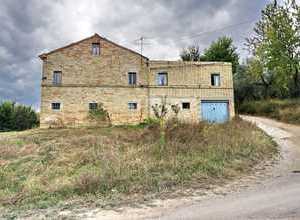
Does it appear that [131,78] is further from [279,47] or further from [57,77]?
[279,47]

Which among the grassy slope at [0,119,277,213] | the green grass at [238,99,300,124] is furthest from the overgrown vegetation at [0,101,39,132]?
the grassy slope at [0,119,277,213]

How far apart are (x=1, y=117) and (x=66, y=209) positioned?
46.5 m

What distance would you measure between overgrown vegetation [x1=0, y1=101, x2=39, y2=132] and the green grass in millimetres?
33321

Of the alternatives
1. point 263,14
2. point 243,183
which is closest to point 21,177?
point 243,183

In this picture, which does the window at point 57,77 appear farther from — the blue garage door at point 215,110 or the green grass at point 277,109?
the green grass at point 277,109

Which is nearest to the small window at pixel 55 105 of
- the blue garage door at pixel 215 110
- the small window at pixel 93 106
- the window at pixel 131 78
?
the small window at pixel 93 106

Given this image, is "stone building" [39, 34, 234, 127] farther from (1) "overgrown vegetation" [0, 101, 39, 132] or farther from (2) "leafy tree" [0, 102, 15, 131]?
(2) "leafy tree" [0, 102, 15, 131]

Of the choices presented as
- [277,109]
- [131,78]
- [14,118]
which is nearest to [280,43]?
[277,109]

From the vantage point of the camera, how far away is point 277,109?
25281mm

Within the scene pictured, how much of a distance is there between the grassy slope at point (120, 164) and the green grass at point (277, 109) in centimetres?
1078

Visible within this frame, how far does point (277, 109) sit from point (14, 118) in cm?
4162

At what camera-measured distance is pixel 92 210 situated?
576 cm

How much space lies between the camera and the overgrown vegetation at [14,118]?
46062 mm

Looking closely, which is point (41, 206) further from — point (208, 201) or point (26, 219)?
point (208, 201)
